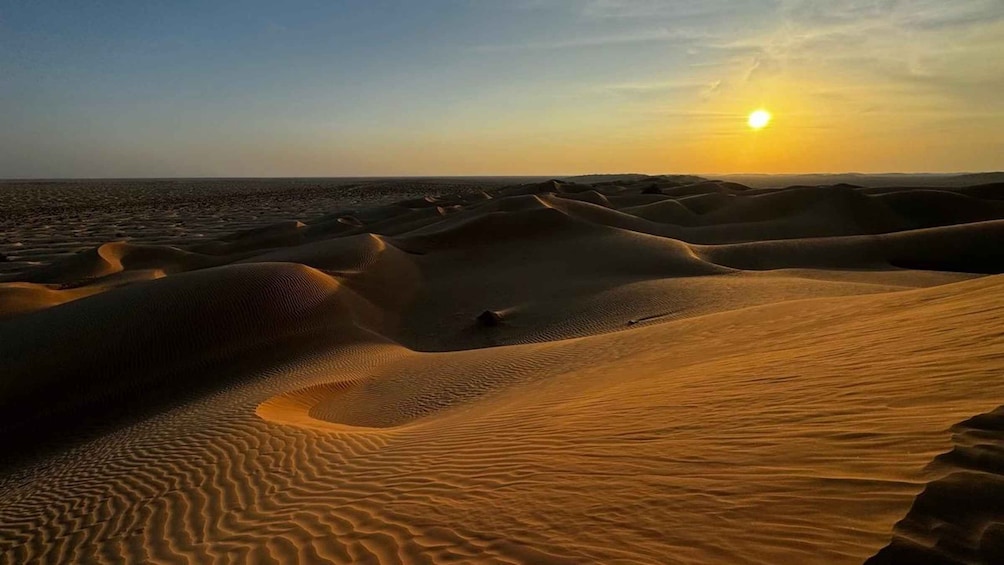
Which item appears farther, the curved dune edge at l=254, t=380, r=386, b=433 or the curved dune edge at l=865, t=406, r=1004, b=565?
the curved dune edge at l=254, t=380, r=386, b=433

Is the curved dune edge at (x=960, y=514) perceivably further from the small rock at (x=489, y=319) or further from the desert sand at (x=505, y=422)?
the small rock at (x=489, y=319)

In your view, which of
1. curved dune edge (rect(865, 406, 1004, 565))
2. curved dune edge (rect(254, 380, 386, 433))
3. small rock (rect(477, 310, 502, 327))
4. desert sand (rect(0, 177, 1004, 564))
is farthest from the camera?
small rock (rect(477, 310, 502, 327))

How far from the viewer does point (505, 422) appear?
241 inches

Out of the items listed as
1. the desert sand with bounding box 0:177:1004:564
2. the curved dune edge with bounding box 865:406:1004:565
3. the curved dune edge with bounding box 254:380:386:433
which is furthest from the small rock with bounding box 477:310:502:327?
the curved dune edge with bounding box 865:406:1004:565

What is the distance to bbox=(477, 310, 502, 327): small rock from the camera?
15.0m

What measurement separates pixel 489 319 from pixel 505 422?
900 cm

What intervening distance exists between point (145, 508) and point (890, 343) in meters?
6.70

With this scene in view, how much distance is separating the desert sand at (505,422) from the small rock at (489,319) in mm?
101

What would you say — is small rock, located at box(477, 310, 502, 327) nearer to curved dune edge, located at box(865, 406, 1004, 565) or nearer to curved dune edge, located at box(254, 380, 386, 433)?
curved dune edge, located at box(254, 380, 386, 433)

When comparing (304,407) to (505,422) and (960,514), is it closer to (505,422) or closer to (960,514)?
(505,422)

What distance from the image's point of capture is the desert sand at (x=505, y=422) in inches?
118

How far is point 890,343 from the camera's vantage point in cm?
546

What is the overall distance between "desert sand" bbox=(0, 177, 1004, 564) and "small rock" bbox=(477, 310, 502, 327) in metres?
Answer: 0.10

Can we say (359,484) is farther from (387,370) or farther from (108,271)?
(108,271)
